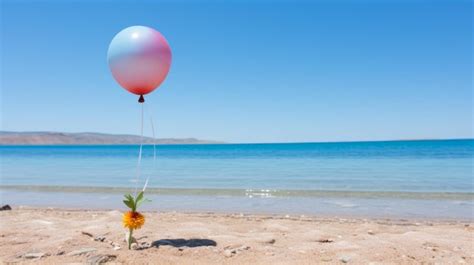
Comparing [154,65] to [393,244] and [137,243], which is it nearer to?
[137,243]

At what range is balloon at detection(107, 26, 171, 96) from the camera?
512cm

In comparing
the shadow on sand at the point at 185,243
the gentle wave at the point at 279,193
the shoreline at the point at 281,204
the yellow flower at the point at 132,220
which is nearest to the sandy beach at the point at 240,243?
the shadow on sand at the point at 185,243

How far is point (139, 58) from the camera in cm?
512

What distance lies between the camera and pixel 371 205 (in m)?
10.3

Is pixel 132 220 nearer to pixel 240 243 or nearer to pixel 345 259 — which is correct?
pixel 240 243

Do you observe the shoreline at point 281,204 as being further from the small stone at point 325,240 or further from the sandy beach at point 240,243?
the small stone at point 325,240

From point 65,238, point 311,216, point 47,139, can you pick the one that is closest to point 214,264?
point 65,238

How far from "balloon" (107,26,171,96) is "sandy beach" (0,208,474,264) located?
7.20 feet

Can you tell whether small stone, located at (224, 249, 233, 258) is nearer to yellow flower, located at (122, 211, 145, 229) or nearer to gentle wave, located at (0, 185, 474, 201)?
yellow flower, located at (122, 211, 145, 229)

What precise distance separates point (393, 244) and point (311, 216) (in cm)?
362

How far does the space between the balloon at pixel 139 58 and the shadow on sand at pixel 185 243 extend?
210 centimetres

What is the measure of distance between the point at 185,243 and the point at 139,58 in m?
2.57

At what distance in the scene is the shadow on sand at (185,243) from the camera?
5.25 metres

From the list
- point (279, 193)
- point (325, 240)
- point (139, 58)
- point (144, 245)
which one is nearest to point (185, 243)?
point (144, 245)
